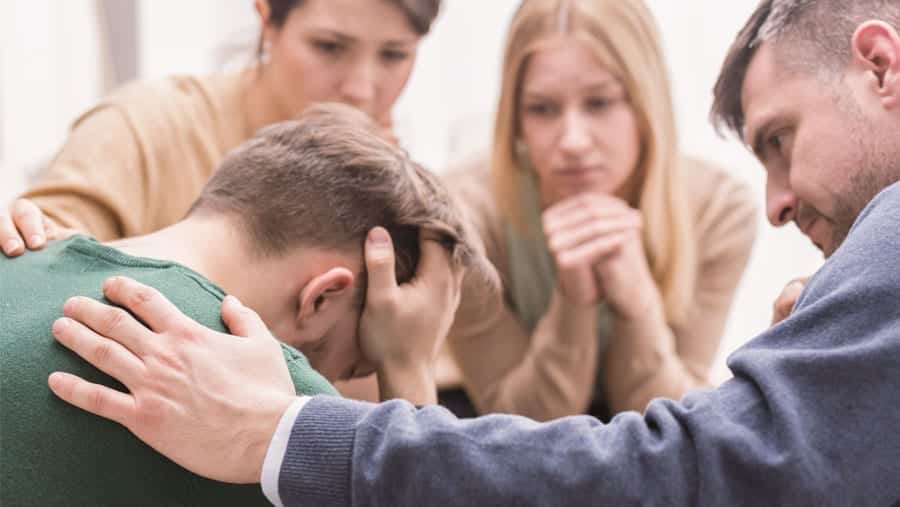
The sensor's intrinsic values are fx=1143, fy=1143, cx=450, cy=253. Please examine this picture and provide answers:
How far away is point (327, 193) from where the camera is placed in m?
1.04

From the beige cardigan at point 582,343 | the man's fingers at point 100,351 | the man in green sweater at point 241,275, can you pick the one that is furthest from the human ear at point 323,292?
the beige cardigan at point 582,343

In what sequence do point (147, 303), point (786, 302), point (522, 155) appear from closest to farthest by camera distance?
point (147, 303)
point (786, 302)
point (522, 155)

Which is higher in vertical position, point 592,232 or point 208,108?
point 208,108

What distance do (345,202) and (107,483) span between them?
342 millimetres

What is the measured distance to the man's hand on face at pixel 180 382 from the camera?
0.82m

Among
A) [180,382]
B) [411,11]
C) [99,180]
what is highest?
[411,11]

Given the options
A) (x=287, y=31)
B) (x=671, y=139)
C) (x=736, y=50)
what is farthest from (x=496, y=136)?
(x=736, y=50)

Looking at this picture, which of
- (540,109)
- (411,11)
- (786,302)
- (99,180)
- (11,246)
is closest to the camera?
(11,246)

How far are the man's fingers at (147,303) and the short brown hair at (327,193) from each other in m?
0.17

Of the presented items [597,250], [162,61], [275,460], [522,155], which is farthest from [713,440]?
[162,61]

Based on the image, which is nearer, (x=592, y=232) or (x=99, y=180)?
(x=99, y=180)

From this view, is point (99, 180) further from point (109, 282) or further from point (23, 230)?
point (109, 282)

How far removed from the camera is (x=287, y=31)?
1.67 metres

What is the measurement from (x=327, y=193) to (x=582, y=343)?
871 mm
